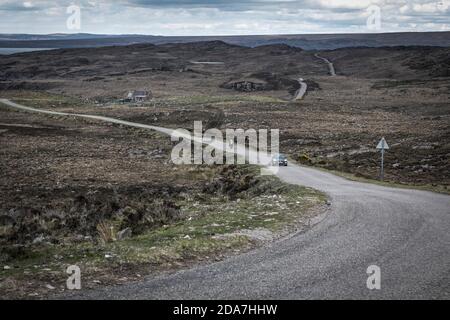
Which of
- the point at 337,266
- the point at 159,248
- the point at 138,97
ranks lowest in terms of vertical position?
the point at 337,266

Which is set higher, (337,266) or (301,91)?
(301,91)

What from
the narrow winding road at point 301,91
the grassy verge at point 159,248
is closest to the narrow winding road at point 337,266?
the grassy verge at point 159,248

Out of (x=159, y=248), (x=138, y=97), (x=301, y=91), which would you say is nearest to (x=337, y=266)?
(x=159, y=248)

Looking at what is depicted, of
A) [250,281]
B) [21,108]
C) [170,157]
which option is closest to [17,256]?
[250,281]

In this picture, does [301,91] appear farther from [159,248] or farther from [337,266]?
[337,266]

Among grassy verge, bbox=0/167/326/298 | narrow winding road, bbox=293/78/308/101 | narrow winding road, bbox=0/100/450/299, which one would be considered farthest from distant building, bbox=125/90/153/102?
narrow winding road, bbox=0/100/450/299

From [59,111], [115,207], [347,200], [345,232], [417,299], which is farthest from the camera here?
[59,111]

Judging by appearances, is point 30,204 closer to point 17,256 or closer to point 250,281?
point 17,256

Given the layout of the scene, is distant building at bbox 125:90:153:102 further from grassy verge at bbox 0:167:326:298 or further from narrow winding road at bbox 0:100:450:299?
narrow winding road at bbox 0:100:450:299
